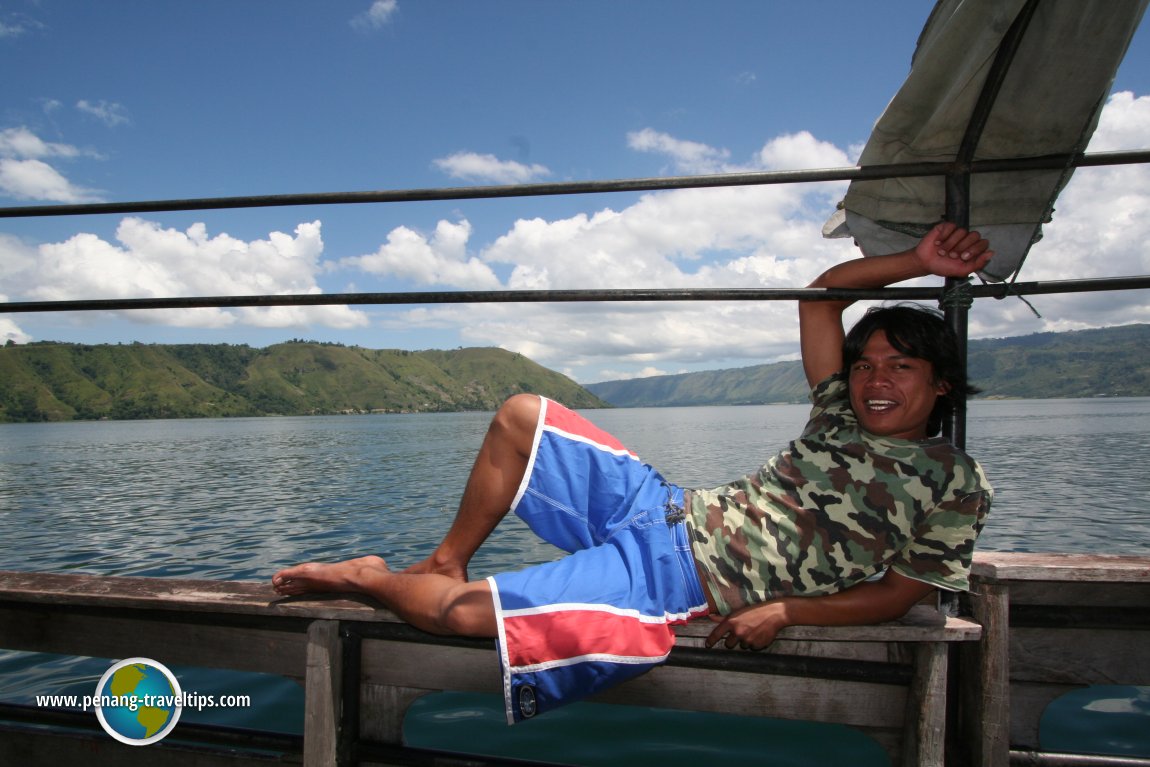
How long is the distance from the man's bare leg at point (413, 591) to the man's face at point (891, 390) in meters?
1.46

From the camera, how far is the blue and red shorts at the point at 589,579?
1.98 meters

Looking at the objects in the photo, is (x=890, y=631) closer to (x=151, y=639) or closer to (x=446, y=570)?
(x=446, y=570)

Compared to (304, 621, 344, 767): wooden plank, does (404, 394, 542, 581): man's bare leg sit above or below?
above

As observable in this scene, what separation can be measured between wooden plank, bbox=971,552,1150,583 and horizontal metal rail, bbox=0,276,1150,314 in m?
0.92

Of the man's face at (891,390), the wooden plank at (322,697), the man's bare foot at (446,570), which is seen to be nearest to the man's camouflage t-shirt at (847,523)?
the man's face at (891,390)

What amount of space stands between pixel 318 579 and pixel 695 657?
135cm

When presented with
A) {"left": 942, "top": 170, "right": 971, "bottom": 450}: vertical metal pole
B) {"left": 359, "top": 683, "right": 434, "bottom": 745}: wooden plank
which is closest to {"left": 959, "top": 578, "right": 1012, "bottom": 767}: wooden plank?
{"left": 942, "top": 170, "right": 971, "bottom": 450}: vertical metal pole

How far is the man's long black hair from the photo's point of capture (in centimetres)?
235

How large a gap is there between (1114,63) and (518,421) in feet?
7.46

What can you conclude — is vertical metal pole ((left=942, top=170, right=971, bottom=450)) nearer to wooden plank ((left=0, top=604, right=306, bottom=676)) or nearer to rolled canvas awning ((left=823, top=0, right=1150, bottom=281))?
rolled canvas awning ((left=823, top=0, right=1150, bottom=281))

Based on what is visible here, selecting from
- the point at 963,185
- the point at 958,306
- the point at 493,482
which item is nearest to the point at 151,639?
the point at 493,482

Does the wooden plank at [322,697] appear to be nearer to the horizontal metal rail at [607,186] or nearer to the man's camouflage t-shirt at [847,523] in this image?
the man's camouflage t-shirt at [847,523]

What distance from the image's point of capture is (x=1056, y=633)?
93.3 inches

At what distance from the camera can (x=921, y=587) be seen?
2.07 m
